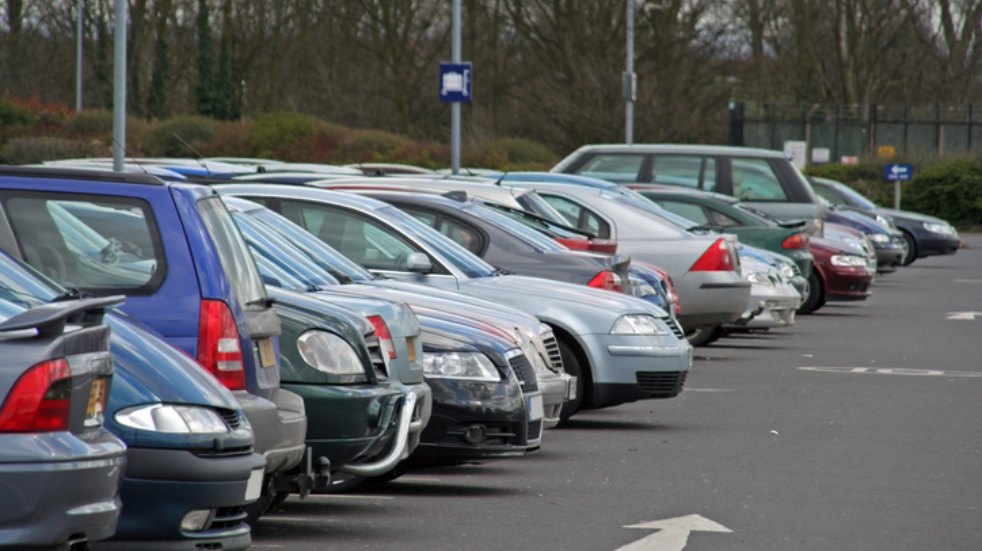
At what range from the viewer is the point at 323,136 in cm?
4981

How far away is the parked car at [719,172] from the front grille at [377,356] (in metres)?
16.3

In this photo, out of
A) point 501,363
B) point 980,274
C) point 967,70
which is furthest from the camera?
point 967,70

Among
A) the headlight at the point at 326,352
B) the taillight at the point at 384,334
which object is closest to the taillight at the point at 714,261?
the taillight at the point at 384,334

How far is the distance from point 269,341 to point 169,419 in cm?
123

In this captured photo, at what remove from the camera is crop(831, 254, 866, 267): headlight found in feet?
77.7

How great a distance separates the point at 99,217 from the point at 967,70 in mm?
62314

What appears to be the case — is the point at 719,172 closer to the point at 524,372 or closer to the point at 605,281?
the point at 605,281

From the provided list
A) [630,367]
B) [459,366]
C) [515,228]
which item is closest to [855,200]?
[515,228]

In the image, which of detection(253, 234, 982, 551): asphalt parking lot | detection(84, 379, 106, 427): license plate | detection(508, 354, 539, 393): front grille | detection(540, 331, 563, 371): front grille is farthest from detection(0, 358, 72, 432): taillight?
detection(540, 331, 563, 371): front grille

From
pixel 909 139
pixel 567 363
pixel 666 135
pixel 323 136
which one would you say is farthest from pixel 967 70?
pixel 567 363

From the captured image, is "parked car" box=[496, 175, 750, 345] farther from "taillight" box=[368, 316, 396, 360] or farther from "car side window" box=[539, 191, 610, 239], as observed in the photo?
"taillight" box=[368, 316, 396, 360]

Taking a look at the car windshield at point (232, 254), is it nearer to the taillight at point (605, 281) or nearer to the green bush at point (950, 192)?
the taillight at point (605, 281)

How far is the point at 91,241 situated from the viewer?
679cm

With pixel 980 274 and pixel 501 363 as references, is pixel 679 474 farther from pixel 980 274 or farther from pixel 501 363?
pixel 980 274
